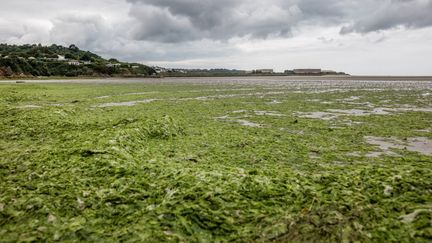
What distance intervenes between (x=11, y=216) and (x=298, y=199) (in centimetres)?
448

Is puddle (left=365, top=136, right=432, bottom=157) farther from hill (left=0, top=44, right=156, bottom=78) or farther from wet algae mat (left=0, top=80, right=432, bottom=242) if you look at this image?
hill (left=0, top=44, right=156, bottom=78)

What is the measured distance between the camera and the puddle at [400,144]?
8906 millimetres

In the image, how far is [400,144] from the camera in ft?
→ 32.5

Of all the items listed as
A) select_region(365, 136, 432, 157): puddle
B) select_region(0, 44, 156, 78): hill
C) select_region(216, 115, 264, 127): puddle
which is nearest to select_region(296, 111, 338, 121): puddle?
select_region(216, 115, 264, 127): puddle

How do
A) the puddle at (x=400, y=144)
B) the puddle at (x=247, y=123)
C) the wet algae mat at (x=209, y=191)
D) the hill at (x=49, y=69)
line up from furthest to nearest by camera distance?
the hill at (x=49, y=69)
the puddle at (x=247, y=123)
the puddle at (x=400, y=144)
the wet algae mat at (x=209, y=191)

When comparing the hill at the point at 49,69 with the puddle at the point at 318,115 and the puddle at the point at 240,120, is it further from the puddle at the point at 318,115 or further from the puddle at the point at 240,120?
the puddle at the point at 318,115

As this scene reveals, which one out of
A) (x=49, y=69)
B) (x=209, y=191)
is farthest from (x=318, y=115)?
(x=49, y=69)

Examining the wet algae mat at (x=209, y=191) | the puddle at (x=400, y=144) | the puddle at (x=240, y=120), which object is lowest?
the puddle at (x=240, y=120)

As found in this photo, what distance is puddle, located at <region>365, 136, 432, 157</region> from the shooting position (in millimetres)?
8906

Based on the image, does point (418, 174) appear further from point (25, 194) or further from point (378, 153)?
point (25, 194)

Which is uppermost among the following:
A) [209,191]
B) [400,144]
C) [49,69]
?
[49,69]

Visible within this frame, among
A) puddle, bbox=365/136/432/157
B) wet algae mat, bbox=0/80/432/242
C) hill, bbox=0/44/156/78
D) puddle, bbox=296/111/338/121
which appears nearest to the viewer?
wet algae mat, bbox=0/80/432/242

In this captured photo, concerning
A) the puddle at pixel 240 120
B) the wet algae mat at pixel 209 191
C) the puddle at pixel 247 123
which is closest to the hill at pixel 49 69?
the puddle at pixel 240 120

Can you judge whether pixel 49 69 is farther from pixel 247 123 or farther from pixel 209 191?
pixel 209 191
